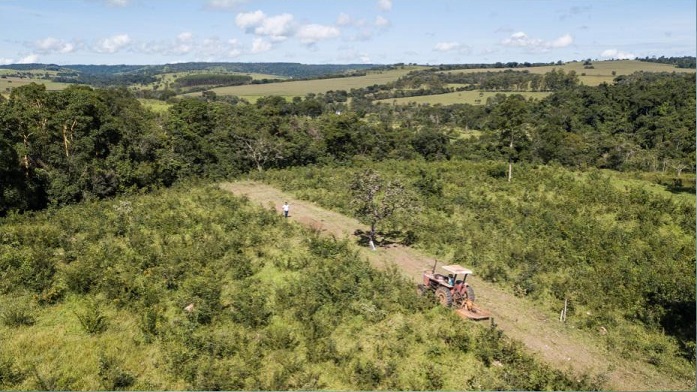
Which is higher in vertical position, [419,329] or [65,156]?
[65,156]

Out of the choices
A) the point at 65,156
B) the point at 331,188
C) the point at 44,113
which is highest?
the point at 44,113

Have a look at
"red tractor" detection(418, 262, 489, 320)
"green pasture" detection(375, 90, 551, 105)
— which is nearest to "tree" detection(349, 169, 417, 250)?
"red tractor" detection(418, 262, 489, 320)

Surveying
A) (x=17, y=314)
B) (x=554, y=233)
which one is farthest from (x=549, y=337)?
(x=17, y=314)

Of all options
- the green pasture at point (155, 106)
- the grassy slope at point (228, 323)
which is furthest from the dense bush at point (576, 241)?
the green pasture at point (155, 106)

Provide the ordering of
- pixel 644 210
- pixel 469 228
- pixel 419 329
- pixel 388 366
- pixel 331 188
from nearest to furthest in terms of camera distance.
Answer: pixel 388 366
pixel 419 329
pixel 469 228
pixel 644 210
pixel 331 188

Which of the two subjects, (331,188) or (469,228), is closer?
(469,228)

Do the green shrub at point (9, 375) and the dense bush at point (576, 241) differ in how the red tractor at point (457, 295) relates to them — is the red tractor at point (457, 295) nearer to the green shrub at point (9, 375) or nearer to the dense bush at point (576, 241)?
the dense bush at point (576, 241)

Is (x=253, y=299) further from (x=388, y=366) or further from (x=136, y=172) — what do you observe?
(x=136, y=172)

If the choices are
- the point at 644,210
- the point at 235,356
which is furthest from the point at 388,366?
the point at 644,210
